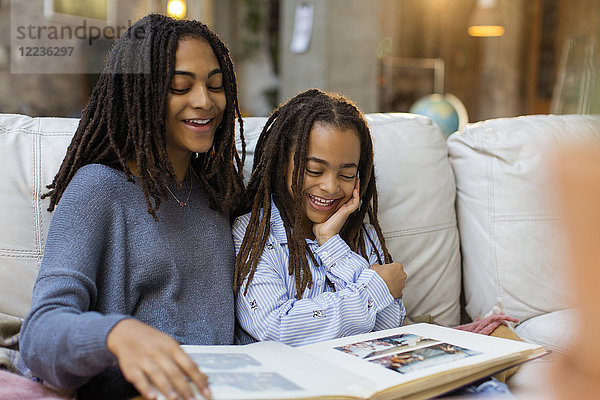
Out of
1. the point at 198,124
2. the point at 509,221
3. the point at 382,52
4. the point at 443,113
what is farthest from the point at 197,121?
the point at 382,52

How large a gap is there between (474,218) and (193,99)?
0.93 metres

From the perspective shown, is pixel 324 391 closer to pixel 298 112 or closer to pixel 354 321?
pixel 354 321

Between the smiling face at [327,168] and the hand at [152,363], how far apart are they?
61 cm

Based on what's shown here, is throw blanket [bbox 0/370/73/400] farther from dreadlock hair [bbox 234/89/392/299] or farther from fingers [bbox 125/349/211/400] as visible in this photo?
dreadlock hair [bbox 234/89/392/299]

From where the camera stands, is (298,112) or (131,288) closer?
(131,288)

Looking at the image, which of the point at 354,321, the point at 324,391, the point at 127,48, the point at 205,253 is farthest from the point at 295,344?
the point at 127,48

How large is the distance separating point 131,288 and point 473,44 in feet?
18.9

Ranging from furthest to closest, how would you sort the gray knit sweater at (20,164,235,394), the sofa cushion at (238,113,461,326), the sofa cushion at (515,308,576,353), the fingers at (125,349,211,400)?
the sofa cushion at (238,113,461,326) → the sofa cushion at (515,308,576,353) → the gray knit sweater at (20,164,235,394) → the fingers at (125,349,211,400)

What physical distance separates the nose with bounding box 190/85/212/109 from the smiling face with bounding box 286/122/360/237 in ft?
0.87

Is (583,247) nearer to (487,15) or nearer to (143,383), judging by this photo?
(143,383)

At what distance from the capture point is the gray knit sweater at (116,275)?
2.91 ft

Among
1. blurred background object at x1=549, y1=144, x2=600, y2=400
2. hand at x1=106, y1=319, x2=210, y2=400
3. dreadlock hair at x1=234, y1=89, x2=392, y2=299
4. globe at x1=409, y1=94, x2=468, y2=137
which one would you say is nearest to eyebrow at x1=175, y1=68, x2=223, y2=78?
dreadlock hair at x1=234, y1=89, x2=392, y2=299

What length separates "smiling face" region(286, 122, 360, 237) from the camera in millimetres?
1337

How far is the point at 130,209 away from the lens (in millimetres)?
1157
